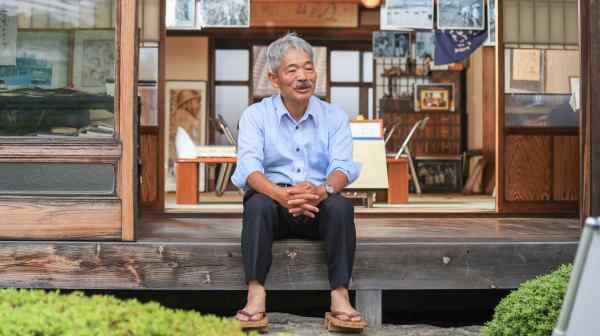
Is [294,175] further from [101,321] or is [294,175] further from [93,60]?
[101,321]

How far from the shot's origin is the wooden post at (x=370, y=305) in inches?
134

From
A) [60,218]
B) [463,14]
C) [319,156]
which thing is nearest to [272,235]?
[319,156]

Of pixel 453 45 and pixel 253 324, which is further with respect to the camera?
pixel 453 45

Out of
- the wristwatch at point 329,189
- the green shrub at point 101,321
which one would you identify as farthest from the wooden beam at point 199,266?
the green shrub at point 101,321

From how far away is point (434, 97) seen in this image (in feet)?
37.0

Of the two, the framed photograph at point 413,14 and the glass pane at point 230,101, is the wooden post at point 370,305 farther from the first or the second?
the glass pane at point 230,101

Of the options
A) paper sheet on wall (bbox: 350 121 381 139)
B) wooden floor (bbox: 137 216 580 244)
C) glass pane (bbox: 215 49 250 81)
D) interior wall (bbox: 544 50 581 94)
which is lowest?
wooden floor (bbox: 137 216 580 244)

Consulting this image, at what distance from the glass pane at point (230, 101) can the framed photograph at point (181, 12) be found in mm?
4327

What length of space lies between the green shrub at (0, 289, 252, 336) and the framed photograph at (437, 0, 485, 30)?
5431 mm

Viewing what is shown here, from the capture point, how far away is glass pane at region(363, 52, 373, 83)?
37.0 ft

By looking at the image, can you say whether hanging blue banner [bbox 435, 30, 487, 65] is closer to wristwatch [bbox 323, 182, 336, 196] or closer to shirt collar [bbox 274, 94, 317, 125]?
shirt collar [bbox 274, 94, 317, 125]

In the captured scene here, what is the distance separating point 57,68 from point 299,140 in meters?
1.22

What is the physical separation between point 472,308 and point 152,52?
2827 millimetres

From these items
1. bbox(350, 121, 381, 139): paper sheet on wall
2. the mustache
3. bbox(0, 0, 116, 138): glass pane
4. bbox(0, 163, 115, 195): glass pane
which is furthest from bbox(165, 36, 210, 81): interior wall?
the mustache
